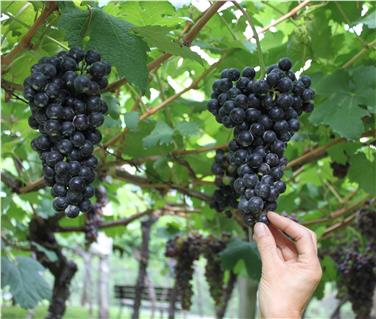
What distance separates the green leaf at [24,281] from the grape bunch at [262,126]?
2.29 metres

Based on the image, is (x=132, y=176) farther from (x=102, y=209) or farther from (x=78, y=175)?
(x=78, y=175)

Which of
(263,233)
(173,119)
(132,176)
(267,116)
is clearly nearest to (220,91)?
(267,116)

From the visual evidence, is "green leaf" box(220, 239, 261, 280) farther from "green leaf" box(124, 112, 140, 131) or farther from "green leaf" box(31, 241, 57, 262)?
"green leaf" box(124, 112, 140, 131)

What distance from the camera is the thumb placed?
1.17 m

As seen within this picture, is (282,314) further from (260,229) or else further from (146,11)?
(146,11)

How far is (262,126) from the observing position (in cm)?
126

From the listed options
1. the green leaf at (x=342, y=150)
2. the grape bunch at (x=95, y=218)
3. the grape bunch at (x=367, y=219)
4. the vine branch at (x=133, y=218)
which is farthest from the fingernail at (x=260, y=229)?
the vine branch at (x=133, y=218)

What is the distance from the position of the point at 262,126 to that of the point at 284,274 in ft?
1.06

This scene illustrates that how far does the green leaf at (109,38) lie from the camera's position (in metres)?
1.25

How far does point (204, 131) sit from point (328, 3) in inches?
32.3

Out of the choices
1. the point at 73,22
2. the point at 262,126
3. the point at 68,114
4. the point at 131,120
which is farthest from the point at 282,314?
the point at 131,120

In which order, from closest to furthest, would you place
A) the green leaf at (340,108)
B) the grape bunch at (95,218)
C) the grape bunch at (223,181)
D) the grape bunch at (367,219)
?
1. the green leaf at (340,108)
2. the grape bunch at (223,181)
3. the grape bunch at (367,219)
4. the grape bunch at (95,218)

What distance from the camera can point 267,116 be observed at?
1.27 meters

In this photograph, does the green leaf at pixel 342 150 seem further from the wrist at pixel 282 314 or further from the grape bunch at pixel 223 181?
the wrist at pixel 282 314
